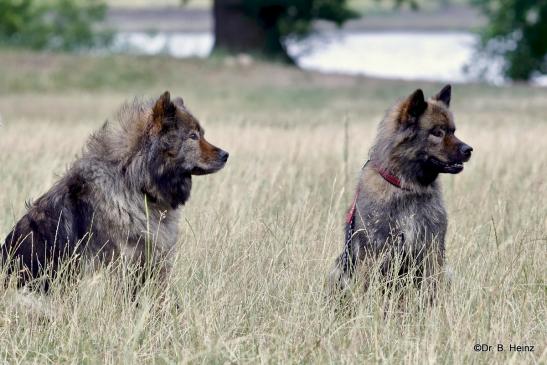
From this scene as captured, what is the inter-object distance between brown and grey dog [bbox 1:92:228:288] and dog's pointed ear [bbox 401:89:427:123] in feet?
3.68

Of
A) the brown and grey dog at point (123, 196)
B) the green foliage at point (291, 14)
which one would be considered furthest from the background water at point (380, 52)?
the brown and grey dog at point (123, 196)

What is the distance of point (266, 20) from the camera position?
99.8 ft

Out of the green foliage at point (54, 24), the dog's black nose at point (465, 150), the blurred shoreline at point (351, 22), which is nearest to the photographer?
the dog's black nose at point (465, 150)

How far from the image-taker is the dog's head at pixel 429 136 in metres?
6.14

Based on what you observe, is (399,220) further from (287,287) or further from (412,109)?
(287,287)

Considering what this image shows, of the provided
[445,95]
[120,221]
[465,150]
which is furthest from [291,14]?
[120,221]

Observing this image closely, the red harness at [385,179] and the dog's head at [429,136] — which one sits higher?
the dog's head at [429,136]

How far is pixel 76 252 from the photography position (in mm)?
5973

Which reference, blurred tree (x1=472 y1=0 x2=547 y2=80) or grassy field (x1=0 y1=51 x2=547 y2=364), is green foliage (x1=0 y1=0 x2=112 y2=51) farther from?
grassy field (x1=0 y1=51 x2=547 y2=364)

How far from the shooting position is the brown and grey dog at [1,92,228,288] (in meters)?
5.92

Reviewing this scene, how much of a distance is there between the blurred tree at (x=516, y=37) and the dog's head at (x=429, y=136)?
23986 millimetres

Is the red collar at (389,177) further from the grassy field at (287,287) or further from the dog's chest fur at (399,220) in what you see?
the grassy field at (287,287)

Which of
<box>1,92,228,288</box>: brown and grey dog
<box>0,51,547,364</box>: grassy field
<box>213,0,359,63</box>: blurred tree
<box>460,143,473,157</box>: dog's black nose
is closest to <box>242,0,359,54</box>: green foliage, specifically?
<box>213,0,359,63</box>: blurred tree

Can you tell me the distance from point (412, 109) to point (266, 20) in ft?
80.6
